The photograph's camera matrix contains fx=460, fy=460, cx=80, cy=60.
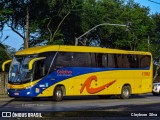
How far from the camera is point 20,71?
92.6 feet

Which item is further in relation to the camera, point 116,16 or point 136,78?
point 116,16

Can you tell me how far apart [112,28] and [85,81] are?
1352 inches

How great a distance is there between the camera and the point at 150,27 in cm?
7662

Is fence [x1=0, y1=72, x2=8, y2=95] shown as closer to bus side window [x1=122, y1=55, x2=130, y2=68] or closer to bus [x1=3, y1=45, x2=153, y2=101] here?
bus [x1=3, y1=45, x2=153, y2=101]

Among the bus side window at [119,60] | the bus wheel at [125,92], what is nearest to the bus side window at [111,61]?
the bus side window at [119,60]

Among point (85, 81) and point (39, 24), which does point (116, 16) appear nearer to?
point (39, 24)

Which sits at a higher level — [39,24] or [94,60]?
[39,24]

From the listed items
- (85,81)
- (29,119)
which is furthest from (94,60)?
(29,119)

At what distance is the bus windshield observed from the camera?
1098 inches

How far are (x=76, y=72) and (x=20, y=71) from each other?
381 centimetres

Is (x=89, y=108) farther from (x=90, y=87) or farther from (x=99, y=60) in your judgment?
(x=99, y=60)

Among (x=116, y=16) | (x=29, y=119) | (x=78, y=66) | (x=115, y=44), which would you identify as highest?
(x=116, y=16)

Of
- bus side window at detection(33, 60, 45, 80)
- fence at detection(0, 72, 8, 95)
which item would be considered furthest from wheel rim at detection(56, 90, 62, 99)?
fence at detection(0, 72, 8, 95)

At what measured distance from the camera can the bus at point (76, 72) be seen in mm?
28000
